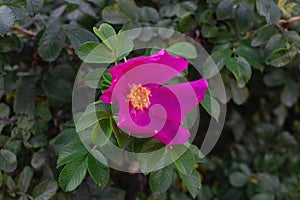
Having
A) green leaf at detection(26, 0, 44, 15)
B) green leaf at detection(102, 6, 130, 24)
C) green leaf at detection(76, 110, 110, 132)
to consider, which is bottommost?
green leaf at detection(102, 6, 130, 24)

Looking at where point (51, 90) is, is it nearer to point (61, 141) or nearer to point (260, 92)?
point (61, 141)

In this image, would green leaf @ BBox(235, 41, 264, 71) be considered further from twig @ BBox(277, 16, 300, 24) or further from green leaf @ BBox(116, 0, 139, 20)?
green leaf @ BBox(116, 0, 139, 20)

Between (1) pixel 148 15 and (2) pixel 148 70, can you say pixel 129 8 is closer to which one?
(1) pixel 148 15

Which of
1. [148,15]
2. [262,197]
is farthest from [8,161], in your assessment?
[262,197]

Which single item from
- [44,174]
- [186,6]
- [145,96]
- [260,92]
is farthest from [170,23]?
[260,92]

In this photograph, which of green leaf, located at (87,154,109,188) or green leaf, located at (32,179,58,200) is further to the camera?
green leaf, located at (32,179,58,200)

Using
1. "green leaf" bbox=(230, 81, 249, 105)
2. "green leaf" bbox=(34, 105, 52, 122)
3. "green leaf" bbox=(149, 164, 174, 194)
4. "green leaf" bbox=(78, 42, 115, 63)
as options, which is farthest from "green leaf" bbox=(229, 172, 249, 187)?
"green leaf" bbox=(78, 42, 115, 63)
